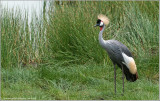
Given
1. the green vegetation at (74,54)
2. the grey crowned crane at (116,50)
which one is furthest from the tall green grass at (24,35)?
the grey crowned crane at (116,50)

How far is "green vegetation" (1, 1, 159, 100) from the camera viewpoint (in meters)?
5.01

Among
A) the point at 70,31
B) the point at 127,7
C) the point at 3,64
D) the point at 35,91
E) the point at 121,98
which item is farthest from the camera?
the point at 127,7

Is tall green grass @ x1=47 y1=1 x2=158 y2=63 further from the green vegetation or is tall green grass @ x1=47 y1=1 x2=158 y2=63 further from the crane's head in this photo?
the crane's head

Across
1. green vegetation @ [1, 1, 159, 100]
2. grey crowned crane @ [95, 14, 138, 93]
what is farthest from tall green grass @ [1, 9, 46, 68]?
grey crowned crane @ [95, 14, 138, 93]

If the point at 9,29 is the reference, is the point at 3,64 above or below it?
below

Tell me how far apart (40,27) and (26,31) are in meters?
0.42

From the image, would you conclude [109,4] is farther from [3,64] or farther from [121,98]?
[121,98]

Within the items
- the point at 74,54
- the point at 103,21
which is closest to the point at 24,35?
the point at 74,54

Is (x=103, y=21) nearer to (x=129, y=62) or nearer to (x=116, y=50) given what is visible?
(x=116, y=50)

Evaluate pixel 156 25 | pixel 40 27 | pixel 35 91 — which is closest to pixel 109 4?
pixel 156 25

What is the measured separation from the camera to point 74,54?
23.0 ft

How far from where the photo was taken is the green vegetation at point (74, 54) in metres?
5.01

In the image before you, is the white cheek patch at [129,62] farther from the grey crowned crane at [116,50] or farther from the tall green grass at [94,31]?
the tall green grass at [94,31]

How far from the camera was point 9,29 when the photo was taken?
24.6 ft
